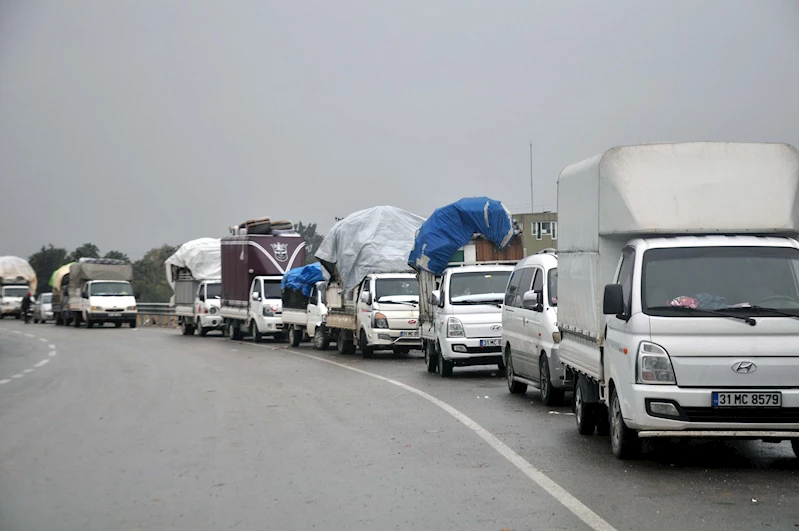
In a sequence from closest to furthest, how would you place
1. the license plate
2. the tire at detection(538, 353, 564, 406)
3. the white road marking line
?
the white road marking line
the license plate
the tire at detection(538, 353, 564, 406)

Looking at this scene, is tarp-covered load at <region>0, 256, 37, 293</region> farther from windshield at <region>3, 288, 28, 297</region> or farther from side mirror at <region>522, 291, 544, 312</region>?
side mirror at <region>522, 291, 544, 312</region>

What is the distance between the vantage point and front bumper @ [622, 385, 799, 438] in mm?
8734

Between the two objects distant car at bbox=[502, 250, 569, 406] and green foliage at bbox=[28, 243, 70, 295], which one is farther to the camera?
green foliage at bbox=[28, 243, 70, 295]

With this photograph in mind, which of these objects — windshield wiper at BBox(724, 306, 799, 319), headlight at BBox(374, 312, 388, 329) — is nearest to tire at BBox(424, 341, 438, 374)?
headlight at BBox(374, 312, 388, 329)

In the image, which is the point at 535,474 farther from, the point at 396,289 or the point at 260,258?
the point at 260,258

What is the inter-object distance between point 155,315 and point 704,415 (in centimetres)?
5481

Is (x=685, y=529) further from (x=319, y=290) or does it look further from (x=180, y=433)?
(x=319, y=290)

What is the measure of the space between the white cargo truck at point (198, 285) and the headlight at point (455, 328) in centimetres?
2315

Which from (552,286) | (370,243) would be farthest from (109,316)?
(552,286)

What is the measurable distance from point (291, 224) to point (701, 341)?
31923mm

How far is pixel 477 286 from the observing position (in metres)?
19.8

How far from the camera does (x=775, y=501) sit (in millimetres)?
7625

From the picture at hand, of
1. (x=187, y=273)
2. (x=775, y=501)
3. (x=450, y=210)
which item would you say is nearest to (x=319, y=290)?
(x=450, y=210)

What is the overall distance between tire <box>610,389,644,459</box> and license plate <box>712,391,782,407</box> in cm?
86
